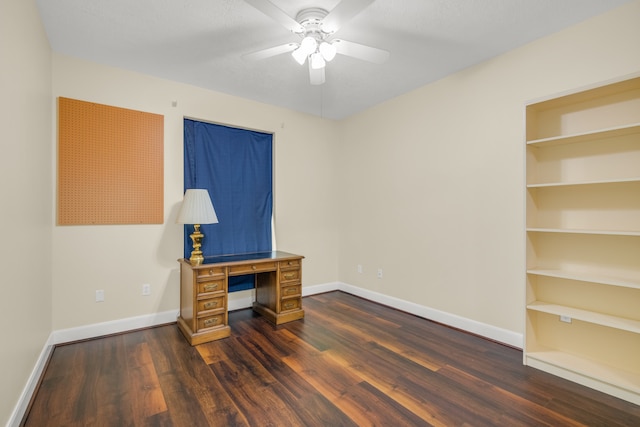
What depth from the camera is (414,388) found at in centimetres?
204

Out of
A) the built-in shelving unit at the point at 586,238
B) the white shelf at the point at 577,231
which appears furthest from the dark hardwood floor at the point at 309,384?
the white shelf at the point at 577,231

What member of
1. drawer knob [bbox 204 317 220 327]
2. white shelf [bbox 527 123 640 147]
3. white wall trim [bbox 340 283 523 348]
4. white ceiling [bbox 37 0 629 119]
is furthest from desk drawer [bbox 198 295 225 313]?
white shelf [bbox 527 123 640 147]

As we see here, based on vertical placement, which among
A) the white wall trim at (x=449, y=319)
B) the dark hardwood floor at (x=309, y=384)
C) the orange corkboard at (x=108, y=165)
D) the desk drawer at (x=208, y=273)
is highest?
the orange corkboard at (x=108, y=165)

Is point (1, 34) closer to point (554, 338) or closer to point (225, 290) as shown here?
point (225, 290)

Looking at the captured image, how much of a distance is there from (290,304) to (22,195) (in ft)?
7.93

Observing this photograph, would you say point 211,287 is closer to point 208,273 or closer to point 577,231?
point 208,273

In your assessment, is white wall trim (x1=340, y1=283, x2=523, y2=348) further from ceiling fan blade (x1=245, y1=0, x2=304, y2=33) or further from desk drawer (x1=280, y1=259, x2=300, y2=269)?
ceiling fan blade (x1=245, y1=0, x2=304, y2=33)

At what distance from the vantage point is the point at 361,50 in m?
2.19

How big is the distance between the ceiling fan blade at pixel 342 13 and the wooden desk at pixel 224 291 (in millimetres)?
2207

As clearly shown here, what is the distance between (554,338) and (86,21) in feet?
14.4

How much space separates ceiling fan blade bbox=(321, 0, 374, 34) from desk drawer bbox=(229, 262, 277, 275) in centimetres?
223

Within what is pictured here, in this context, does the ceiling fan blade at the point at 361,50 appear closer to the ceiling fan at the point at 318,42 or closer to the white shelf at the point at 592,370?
the ceiling fan at the point at 318,42

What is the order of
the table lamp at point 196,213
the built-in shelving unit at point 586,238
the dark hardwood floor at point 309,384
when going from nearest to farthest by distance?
the dark hardwood floor at point 309,384 → the built-in shelving unit at point 586,238 → the table lamp at point 196,213

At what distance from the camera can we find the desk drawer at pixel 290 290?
332cm
